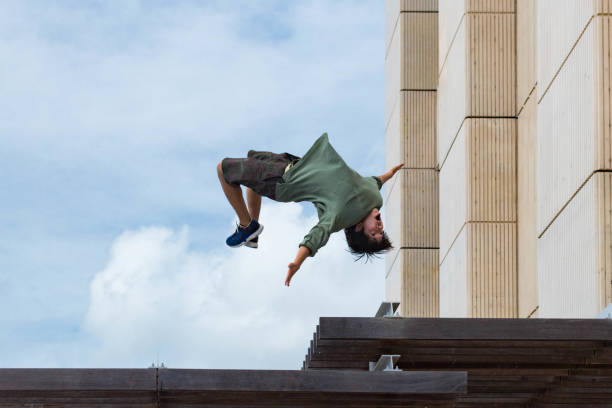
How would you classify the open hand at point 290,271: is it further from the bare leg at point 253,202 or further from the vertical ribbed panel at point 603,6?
the vertical ribbed panel at point 603,6

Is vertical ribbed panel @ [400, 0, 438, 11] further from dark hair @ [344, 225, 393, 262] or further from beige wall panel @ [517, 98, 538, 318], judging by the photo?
dark hair @ [344, 225, 393, 262]

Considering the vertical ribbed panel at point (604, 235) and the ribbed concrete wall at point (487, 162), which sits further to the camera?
the ribbed concrete wall at point (487, 162)

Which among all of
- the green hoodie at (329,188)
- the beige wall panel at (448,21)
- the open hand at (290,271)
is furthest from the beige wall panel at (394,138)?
the open hand at (290,271)

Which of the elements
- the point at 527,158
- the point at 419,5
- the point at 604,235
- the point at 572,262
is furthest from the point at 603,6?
the point at 419,5

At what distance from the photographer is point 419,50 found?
91.3 feet

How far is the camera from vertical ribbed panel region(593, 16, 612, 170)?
13.6 metres

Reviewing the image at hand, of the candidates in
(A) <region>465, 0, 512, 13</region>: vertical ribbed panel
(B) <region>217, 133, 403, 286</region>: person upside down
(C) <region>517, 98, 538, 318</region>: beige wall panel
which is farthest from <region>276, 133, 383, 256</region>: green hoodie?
(A) <region>465, 0, 512, 13</region>: vertical ribbed panel

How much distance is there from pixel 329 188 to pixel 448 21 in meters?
13.0

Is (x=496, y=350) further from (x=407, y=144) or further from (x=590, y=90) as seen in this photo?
(x=407, y=144)

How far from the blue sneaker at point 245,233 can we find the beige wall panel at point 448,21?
10.7 metres

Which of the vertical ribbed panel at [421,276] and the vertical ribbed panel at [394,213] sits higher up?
the vertical ribbed panel at [394,213]

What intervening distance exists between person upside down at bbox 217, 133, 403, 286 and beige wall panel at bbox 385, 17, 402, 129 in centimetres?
1685

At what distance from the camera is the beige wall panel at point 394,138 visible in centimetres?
2758

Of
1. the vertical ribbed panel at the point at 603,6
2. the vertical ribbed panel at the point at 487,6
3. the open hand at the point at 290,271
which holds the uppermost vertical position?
the vertical ribbed panel at the point at 487,6
